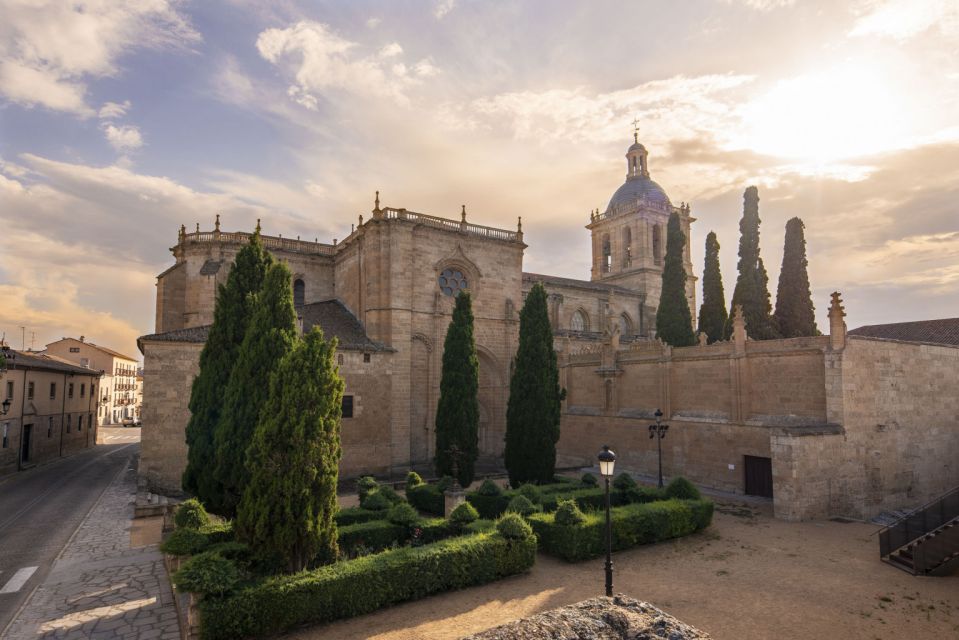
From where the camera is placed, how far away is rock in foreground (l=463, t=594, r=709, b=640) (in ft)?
19.5

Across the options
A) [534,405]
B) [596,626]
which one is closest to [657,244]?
[534,405]

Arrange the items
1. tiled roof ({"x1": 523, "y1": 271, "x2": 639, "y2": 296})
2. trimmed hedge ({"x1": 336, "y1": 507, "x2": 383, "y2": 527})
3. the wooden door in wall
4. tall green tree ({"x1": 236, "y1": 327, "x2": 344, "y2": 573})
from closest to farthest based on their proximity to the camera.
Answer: tall green tree ({"x1": 236, "y1": 327, "x2": 344, "y2": 573})
trimmed hedge ({"x1": 336, "y1": 507, "x2": 383, "y2": 527})
the wooden door in wall
tiled roof ({"x1": 523, "y1": 271, "x2": 639, "y2": 296})

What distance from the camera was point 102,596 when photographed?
11766mm

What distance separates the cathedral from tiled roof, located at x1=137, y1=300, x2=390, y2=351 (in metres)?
0.12

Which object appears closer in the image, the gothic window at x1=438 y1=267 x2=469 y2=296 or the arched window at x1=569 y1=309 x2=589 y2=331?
the gothic window at x1=438 y1=267 x2=469 y2=296

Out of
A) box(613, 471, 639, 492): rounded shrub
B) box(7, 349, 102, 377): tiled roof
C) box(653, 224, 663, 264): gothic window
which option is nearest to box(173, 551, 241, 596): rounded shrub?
box(613, 471, 639, 492): rounded shrub

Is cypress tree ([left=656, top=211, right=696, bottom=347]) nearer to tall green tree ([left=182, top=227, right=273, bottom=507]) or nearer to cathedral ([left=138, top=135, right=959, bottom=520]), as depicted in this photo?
cathedral ([left=138, top=135, right=959, bottom=520])

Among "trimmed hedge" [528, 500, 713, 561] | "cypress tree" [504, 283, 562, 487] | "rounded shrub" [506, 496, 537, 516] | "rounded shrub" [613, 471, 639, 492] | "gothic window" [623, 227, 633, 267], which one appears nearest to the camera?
"trimmed hedge" [528, 500, 713, 561]

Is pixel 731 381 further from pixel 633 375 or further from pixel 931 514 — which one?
pixel 931 514

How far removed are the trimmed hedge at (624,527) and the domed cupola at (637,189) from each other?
37.6 metres

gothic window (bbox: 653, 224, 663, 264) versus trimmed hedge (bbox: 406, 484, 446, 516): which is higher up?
gothic window (bbox: 653, 224, 663, 264)

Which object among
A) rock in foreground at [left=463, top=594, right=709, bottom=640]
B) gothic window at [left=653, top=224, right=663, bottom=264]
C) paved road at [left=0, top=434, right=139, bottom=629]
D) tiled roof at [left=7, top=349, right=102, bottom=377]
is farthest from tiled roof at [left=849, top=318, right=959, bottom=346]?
tiled roof at [left=7, top=349, right=102, bottom=377]

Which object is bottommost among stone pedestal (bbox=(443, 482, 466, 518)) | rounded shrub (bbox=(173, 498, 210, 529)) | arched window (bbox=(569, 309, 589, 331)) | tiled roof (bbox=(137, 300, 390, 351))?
stone pedestal (bbox=(443, 482, 466, 518))

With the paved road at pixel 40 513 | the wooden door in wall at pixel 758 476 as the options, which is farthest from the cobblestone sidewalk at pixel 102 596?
the wooden door in wall at pixel 758 476
